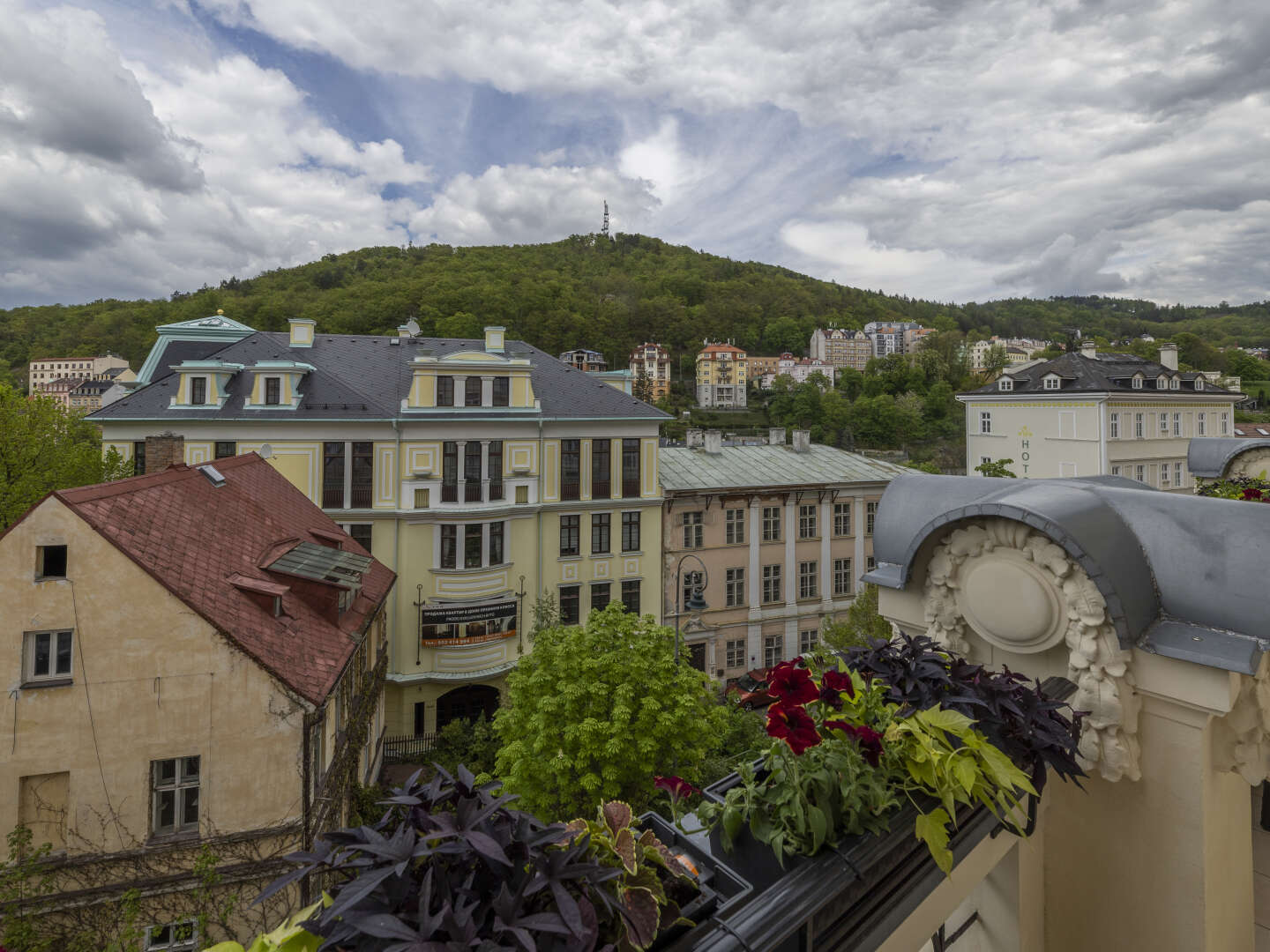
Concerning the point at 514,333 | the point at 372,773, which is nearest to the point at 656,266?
the point at 514,333

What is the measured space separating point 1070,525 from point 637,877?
8.88 feet

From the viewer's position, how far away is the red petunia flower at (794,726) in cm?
211

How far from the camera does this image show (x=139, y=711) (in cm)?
827

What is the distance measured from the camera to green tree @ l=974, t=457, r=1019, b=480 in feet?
106

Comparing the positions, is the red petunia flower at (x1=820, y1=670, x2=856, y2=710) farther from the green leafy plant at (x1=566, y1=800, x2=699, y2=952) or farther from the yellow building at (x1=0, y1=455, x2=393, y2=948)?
the yellow building at (x1=0, y1=455, x2=393, y2=948)

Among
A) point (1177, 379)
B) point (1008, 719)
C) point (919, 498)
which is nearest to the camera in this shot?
point (1008, 719)

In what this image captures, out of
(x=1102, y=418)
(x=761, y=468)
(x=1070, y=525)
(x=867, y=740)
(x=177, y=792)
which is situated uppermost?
(x=1102, y=418)

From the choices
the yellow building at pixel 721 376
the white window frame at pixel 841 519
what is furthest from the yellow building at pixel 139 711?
the yellow building at pixel 721 376

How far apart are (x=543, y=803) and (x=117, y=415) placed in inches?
649

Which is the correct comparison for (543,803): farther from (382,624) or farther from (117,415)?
(117,415)

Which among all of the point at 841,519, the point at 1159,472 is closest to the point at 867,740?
the point at 841,519

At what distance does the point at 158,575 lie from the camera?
8312 millimetres

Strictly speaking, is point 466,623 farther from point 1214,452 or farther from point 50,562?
point 1214,452

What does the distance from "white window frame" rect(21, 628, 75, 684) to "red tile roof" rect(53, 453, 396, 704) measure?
4.16ft
